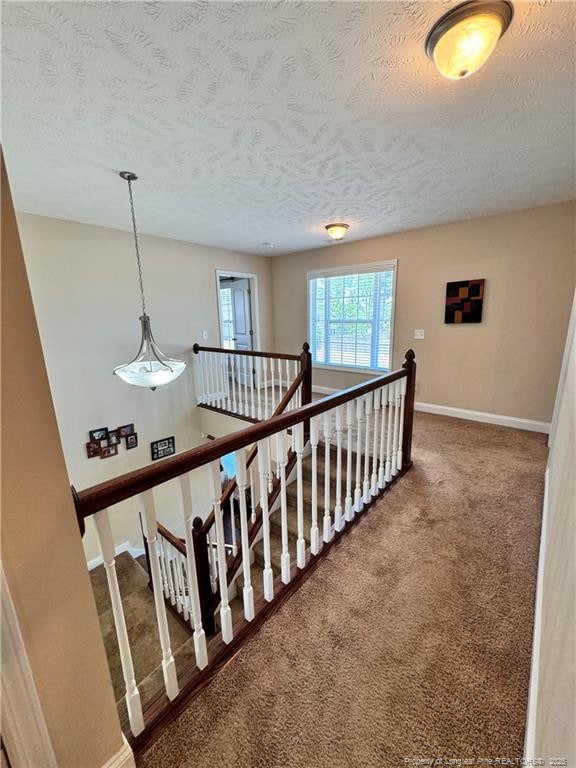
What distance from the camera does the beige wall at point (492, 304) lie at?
10.4ft

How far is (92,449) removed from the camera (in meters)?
3.70

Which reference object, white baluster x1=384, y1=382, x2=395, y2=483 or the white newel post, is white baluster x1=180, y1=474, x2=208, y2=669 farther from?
the white newel post

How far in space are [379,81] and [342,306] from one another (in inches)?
133

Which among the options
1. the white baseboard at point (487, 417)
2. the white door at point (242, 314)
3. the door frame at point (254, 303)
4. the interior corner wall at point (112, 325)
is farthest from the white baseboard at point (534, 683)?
the white door at point (242, 314)

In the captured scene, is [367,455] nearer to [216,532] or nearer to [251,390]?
[216,532]

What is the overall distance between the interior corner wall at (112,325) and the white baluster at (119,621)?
3.18m

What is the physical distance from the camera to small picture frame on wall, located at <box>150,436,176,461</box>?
4316 mm

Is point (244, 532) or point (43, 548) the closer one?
point (43, 548)

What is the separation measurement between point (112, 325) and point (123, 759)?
376 centimetres

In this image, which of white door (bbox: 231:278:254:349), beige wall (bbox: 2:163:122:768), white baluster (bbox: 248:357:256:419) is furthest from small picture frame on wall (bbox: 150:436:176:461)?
beige wall (bbox: 2:163:122:768)

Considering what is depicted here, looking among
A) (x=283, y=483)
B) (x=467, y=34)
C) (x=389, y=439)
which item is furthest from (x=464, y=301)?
(x=283, y=483)

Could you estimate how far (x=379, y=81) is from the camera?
144 cm

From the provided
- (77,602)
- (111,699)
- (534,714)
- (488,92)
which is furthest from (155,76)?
(534,714)

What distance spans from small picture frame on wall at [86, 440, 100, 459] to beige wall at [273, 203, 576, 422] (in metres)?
4.10
